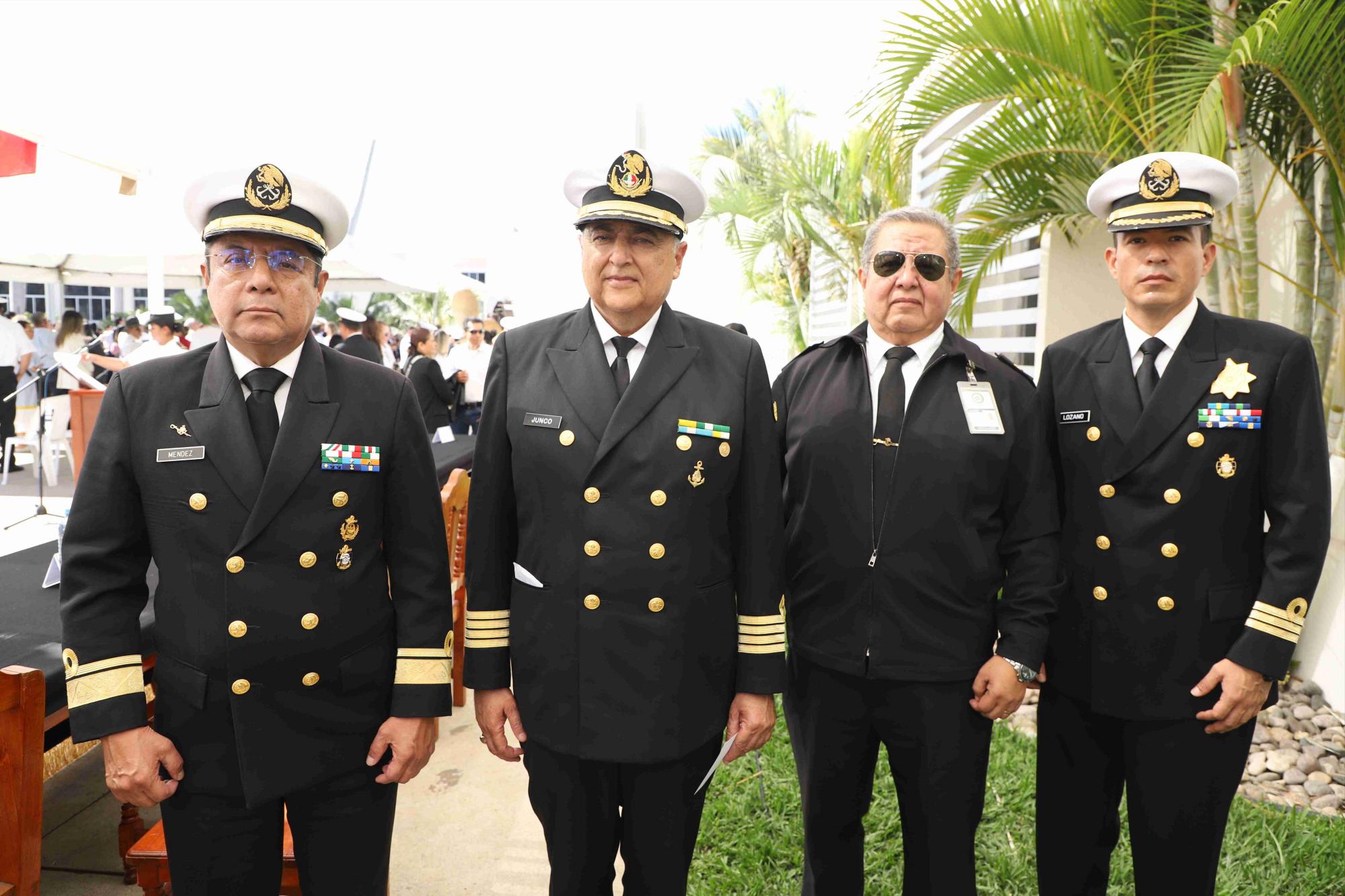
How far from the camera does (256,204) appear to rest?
1.82 m

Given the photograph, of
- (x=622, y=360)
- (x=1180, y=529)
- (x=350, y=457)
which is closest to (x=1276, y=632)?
(x=1180, y=529)

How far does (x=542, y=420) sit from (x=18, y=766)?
4.55ft

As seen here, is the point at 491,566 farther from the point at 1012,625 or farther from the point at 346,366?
the point at 1012,625

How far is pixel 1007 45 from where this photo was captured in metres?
4.37

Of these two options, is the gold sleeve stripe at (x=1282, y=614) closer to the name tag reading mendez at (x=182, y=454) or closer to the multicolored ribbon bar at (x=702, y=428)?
the multicolored ribbon bar at (x=702, y=428)

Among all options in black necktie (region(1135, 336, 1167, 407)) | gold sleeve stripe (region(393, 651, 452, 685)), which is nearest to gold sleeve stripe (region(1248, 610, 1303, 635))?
black necktie (region(1135, 336, 1167, 407))

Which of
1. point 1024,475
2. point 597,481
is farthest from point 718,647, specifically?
point 1024,475

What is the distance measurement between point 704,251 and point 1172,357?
13.2 meters

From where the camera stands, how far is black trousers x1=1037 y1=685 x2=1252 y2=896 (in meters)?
2.17

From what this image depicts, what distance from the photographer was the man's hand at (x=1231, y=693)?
6.95 feet

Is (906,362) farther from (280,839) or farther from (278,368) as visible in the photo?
(280,839)

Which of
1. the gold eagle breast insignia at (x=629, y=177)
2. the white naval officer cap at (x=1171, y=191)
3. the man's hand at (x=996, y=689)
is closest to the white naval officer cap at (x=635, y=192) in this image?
the gold eagle breast insignia at (x=629, y=177)

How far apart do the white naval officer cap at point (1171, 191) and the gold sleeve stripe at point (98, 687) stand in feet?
7.97

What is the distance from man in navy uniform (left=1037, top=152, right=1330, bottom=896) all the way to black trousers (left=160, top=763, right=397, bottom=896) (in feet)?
→ 5.49
